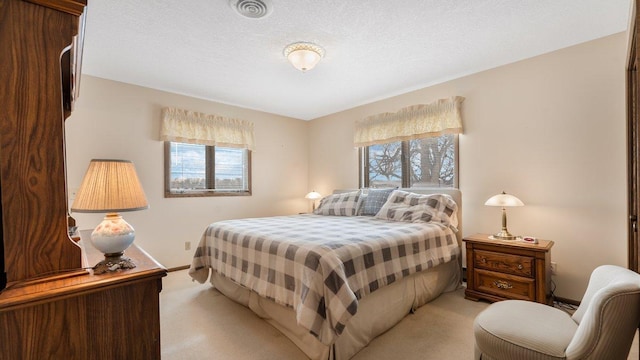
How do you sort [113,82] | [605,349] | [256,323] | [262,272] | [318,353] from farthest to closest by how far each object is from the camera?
[113,82] → [256,323] → [262,272] → [318,353] → [605,349]

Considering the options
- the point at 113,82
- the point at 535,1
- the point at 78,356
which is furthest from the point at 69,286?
the point at 113,82

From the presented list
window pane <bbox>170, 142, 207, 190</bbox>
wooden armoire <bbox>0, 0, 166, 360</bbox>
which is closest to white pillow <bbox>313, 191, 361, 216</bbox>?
window pane <bbox>170, 142, 207, 190</bbox>

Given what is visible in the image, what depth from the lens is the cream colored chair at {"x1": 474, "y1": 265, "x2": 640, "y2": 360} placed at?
3.73 ft

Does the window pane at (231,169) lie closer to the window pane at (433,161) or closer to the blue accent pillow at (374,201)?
the blue accent pillow at (374,201)

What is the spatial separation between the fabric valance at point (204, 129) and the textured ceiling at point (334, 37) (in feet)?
1.42

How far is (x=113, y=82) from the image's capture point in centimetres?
341

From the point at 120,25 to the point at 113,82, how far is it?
146 centimetres

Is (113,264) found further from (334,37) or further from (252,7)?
(334,37)

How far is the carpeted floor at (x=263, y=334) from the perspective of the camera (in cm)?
192

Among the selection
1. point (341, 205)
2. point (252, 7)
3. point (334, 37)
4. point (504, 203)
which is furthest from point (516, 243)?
point (252, 7)

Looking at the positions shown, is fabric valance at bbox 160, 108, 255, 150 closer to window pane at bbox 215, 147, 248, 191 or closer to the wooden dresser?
window pane at bbox 215, 147, 248, 191

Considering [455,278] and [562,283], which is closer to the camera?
[562,283]

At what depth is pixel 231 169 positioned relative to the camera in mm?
4492

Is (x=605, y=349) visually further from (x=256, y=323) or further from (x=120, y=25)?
(x=120, y=25)
